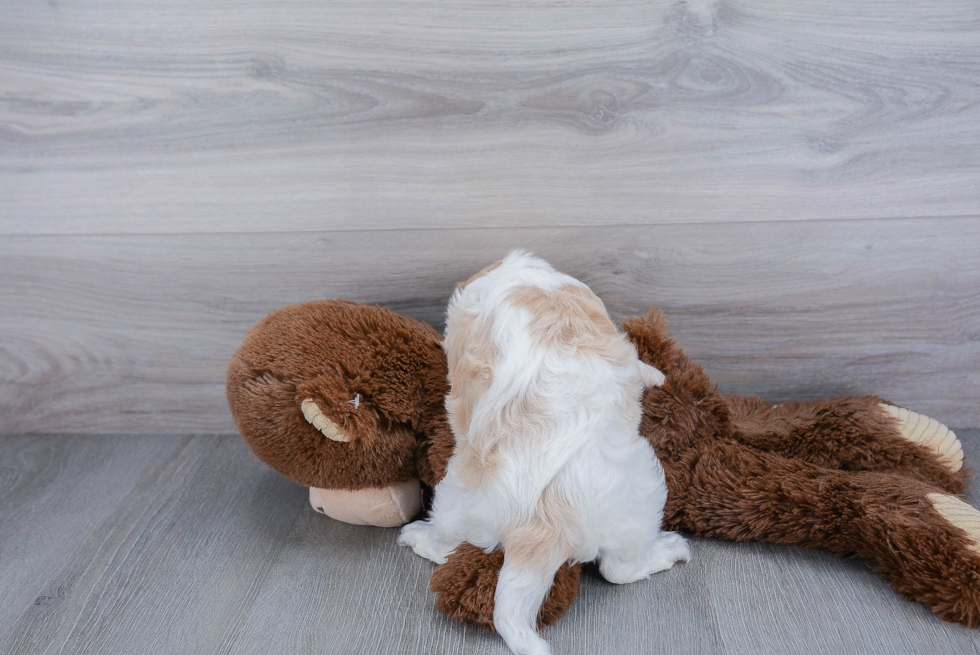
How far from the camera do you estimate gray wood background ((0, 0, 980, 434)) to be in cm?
100

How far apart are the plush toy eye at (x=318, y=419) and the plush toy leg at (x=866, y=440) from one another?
1.90 feet

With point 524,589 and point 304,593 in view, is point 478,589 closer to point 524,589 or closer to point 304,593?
point 524,589

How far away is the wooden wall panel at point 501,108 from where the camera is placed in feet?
3.25

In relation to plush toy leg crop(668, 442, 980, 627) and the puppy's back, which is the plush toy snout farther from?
plush toy leg crop(668, 442, 980, 627)

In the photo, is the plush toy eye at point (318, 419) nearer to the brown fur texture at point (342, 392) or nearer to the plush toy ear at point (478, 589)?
the brown fur texture at point (342, 392)

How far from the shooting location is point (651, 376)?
3.18 feet

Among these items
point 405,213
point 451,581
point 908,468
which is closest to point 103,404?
point 405,213

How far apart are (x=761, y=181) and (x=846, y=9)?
250 millimetres

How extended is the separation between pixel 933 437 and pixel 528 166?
70 centimetres

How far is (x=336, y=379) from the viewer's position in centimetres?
90

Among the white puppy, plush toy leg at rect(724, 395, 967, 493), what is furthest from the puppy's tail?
plush toy leg at rect(724, 395, 967, 493)

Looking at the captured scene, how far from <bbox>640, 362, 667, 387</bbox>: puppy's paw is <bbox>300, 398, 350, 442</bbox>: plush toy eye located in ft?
1.33

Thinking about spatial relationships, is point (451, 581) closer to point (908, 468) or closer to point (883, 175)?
point (908, 468)

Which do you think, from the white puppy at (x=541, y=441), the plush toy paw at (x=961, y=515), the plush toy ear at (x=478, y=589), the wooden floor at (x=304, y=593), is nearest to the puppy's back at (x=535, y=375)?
the white puppy at (x=541, y=441)
